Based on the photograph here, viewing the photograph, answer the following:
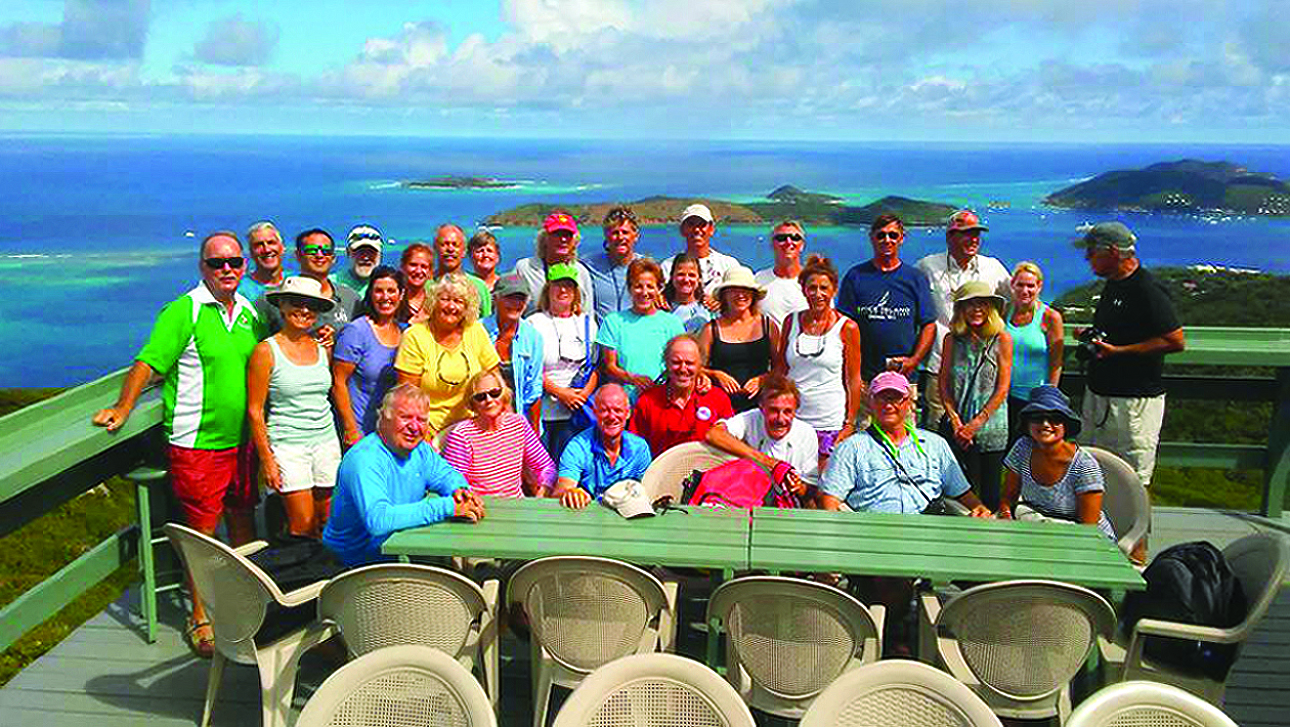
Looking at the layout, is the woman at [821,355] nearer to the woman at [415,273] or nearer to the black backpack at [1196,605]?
the black backpack at [1196,605]

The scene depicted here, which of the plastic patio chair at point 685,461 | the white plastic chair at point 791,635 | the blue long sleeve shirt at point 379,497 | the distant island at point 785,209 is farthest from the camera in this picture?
the distant island at point 785,209

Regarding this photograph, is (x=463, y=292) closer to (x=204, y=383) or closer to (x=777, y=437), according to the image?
(x=204, y=383)

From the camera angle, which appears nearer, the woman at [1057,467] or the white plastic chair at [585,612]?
the white plastic chair at [585,612]

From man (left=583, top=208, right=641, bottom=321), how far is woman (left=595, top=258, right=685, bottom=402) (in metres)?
0.34

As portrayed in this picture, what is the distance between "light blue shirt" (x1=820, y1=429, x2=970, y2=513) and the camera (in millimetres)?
3797

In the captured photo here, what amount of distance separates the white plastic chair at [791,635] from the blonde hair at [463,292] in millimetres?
1688

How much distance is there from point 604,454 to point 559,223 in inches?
53.0

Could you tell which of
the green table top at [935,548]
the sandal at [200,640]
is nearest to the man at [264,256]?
the sandal at [200,640]

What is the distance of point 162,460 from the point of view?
4012mm

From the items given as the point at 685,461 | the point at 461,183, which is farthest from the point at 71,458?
the point at 461,183

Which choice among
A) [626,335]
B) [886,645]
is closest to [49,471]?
[626,335]

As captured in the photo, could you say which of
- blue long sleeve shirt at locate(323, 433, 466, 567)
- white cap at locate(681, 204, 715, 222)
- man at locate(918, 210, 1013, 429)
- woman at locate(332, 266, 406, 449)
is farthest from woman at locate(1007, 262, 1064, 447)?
woman at locate(332, 266, 406, 449)

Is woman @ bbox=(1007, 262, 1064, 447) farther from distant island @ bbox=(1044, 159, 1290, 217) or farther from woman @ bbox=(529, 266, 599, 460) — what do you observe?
distant island @ bbox=(1044, 159, 1290, 217)

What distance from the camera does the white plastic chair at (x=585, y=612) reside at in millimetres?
2885
